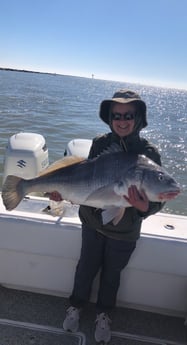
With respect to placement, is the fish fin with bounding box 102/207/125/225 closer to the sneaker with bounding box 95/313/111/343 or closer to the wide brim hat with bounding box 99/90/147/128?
the wide brim hat with bounding box 99/90/147/128

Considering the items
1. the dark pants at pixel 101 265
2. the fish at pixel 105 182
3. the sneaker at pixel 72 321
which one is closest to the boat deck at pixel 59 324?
the sneaker at pixel 72 321

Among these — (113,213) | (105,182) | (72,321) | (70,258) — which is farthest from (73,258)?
(105,182)

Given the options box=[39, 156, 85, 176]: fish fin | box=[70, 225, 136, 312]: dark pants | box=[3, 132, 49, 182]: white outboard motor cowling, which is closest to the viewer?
box=[39, 156, 85, 176]: fish fin

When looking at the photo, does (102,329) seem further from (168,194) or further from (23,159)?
(23,159)

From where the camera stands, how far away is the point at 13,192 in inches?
101

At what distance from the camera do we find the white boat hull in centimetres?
299

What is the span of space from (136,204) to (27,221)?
1.18 metres

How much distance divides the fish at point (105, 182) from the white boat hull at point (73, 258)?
23.1 inches

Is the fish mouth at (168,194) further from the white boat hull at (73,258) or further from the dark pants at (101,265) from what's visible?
the white boat hull at (73,258)

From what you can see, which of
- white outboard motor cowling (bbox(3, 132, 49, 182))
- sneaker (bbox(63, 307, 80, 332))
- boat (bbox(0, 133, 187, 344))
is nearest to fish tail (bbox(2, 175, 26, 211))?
boat (bbox(0, 133, 187, 344))

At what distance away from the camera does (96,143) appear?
2.81m

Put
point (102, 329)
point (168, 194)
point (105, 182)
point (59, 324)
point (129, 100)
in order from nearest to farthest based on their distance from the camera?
point (168, 194), point (105, 182), point (129, 100), point (102, 329), point (59, 324)

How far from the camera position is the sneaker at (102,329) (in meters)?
2.91

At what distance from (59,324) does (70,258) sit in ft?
1.80
